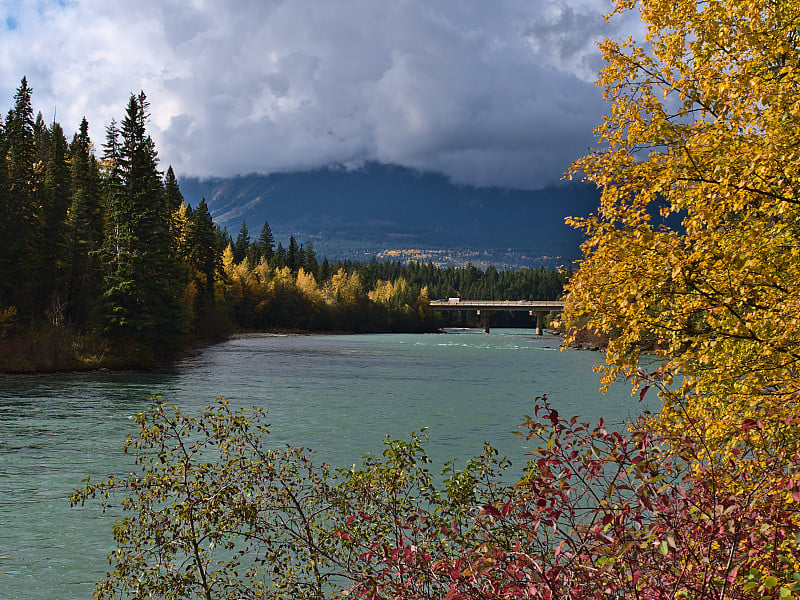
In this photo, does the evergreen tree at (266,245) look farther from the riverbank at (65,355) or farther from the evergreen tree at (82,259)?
the riverbank at (65,355)

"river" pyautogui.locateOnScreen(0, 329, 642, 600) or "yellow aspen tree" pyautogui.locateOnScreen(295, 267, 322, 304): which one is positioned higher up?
"yellow aspen tree" pyautogui.locateOnScreen(295, 267, 322, 304)

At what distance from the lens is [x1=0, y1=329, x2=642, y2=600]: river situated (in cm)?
1162

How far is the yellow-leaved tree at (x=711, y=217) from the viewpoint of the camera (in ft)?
22.9

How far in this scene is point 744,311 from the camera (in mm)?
8664

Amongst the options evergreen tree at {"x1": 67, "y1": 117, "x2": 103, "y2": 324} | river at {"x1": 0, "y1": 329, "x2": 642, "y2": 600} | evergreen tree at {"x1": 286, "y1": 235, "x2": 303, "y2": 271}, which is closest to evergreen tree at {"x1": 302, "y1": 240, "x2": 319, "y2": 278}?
evergreen tree at {"x1": 286, "y1": 235, "x2": 303, "y2": 271}

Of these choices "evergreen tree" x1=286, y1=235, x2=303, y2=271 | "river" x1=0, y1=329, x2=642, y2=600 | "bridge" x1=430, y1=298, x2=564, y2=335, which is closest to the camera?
"river" x1=0, y1=329, x2=642, y2=600

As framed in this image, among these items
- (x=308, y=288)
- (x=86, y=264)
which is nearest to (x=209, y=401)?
Result: (x=86, y=264)

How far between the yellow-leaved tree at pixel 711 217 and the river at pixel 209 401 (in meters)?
9.28

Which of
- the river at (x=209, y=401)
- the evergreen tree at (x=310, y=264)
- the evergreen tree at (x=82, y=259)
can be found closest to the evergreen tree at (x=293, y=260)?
the evergreen tree at (x=310, y=264)

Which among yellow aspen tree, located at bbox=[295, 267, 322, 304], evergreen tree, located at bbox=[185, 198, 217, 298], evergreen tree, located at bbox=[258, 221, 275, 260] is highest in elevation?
evergreen tree, located at bbox=[258, 221, 275, 260]

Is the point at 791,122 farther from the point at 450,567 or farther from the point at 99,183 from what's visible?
the point at 99,183

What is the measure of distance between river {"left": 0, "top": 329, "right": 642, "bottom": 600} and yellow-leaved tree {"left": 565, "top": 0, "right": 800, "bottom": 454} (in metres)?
9.28

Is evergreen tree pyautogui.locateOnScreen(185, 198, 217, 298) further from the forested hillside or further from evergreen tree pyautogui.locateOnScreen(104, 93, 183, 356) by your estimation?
evergreen tree pyautogui.locateOnScreen(104, 93, 183, 356)

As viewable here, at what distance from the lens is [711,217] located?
734 centimetres
